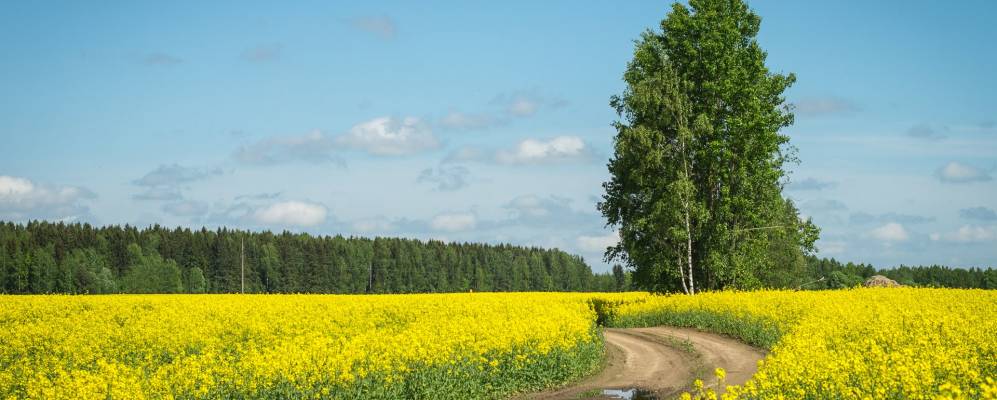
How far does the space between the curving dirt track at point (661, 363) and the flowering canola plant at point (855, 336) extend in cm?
124

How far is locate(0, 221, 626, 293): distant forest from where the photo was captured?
334 feet

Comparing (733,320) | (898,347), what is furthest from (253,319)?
(898,347)

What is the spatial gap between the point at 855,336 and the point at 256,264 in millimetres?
115878

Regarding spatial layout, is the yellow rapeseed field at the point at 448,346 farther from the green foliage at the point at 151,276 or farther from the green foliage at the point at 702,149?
the green foliage at the point at 151,276

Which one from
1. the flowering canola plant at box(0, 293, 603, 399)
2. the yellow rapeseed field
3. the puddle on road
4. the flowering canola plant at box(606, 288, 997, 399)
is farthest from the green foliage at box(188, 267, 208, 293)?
the puddle on road

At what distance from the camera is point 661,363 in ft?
85.9

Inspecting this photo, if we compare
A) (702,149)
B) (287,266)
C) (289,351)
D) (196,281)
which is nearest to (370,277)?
(287,266)

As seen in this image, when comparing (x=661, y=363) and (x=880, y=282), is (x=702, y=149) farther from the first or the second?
(x=880, y=282)

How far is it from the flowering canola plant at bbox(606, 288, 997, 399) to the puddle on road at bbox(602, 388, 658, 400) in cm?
305

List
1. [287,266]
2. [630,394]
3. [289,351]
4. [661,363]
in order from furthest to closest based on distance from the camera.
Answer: [287,266]
[661,363]
[630,394]
[289,351]

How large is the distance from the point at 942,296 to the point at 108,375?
33.7 meters

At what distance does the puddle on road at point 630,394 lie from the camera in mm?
20656

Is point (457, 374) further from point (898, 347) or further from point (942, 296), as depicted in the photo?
point (942, 296)

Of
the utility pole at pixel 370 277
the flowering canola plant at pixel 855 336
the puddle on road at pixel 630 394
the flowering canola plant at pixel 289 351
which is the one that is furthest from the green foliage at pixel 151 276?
the puddle on road at pixel 630 394
